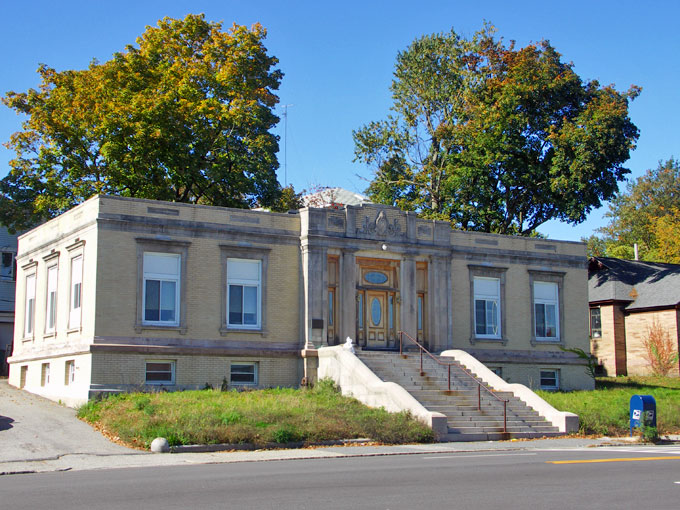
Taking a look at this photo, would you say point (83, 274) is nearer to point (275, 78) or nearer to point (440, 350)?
point (440, 350)

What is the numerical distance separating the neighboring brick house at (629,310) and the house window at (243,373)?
2254 cm

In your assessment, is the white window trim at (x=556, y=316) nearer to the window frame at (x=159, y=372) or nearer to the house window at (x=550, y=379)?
the house window at (x=550, y=379)

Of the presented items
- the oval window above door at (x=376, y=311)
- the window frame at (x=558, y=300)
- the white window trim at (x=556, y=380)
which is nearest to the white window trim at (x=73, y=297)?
the oval window above door at (x=376, y=311)

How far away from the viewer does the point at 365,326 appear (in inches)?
1216

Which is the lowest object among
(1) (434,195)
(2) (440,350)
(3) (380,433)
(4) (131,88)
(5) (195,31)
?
(3) (380,433)

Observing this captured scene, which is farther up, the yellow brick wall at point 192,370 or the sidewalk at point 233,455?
the yellow brick wall at point 192,370

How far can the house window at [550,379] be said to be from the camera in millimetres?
34156

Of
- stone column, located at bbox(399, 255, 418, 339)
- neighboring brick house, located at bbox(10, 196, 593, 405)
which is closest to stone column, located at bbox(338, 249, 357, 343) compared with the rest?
neighboring brick house, located at bbox(10, 196, 593, 405)

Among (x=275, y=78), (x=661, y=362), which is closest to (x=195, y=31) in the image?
(x=275, y=78)

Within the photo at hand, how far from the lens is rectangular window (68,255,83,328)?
1100 inches

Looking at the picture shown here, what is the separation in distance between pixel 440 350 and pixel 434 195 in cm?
1567

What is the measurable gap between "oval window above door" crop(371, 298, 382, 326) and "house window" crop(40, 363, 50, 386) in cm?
1144

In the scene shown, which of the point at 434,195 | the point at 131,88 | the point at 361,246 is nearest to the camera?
the point at 361,246

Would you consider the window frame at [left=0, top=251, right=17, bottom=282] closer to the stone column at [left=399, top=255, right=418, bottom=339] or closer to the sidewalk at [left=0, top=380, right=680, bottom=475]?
the sidewalk at [left=0, top=380, right=680, bottom=475]
